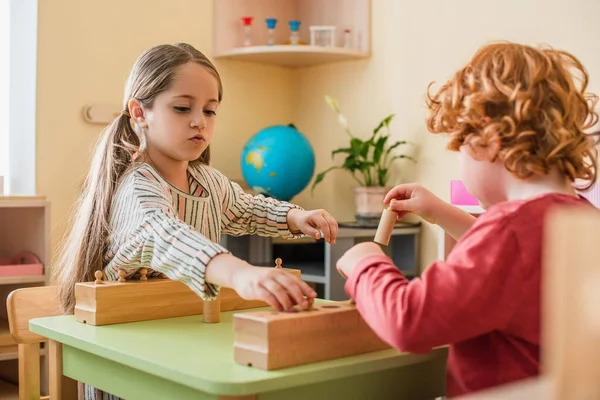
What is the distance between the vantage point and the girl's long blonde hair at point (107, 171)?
5.11 ft

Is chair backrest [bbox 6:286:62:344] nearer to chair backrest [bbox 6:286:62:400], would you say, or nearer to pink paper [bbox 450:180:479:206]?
chair backrest [bbox 6:286:62:400]

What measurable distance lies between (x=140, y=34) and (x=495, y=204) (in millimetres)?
2700

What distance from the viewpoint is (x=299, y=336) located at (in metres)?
1.04

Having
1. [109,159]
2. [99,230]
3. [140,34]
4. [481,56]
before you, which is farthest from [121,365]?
[140,34]

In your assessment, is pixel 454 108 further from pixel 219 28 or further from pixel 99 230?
pixel 219 28

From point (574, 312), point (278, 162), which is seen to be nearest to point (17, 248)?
point (278, 162)

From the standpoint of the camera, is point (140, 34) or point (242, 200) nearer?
point (242, 200)

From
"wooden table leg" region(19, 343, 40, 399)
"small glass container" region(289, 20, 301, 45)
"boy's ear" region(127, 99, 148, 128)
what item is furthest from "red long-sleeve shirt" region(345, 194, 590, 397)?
"small glass container" region(289, 20, 301, 45)

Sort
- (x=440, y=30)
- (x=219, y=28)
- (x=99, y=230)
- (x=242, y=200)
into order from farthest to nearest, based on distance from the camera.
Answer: (x=219, y=28), (x=440, y=30), (x=242, y=200), (x=99, y=230)

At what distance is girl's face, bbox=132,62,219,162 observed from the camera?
5.24 feet

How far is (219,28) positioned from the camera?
12.4ft

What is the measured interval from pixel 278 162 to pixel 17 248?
110 cm

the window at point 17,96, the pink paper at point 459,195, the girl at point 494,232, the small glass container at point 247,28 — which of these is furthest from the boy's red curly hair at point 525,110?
the small glass container at point 247,28

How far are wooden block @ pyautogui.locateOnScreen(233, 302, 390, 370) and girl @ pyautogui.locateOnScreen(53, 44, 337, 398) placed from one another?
1.09ft
